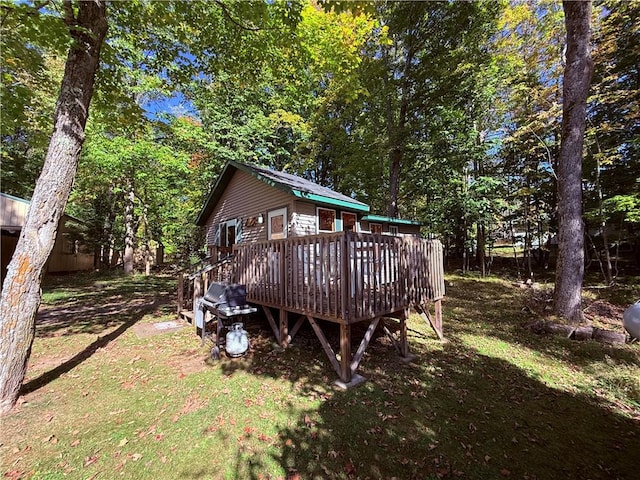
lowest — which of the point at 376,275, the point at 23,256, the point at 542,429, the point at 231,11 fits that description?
the point at 542,429

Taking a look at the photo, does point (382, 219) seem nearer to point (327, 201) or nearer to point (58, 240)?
point (327, 201)

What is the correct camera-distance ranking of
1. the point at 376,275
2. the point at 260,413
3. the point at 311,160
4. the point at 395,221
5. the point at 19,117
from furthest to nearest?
the point at 311,160 < the point at 395,221 < the point at 19,117 < the point at 376,275 < the point at 260,413

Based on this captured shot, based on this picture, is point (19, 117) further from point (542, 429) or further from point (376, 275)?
point (542, 429)

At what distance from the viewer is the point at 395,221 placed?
15.1 m

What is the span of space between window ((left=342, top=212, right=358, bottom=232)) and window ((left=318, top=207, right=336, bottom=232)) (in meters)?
0.64

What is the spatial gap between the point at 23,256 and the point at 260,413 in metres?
3.49

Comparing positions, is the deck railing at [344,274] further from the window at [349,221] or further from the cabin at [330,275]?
the window at [349,221]

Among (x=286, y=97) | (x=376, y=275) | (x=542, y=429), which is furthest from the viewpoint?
(x=286, y=97)

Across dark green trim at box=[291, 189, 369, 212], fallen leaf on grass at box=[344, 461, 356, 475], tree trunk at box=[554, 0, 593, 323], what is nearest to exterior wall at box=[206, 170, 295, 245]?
dark green trim at box=[291, 189, 369, 212]

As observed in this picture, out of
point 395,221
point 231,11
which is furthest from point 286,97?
point 231,11

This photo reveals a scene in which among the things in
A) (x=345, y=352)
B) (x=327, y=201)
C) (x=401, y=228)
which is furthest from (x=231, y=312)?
(x=401, y=228)

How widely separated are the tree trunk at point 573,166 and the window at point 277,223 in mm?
7645

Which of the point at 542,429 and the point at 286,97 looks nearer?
the point at 542,429

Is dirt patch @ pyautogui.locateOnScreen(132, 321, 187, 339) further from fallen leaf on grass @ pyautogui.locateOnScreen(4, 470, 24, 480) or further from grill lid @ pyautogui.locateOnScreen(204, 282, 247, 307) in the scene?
fallen leaf on grass @ pyautogui.locateOnScreen(4, 470, 24, 480)
